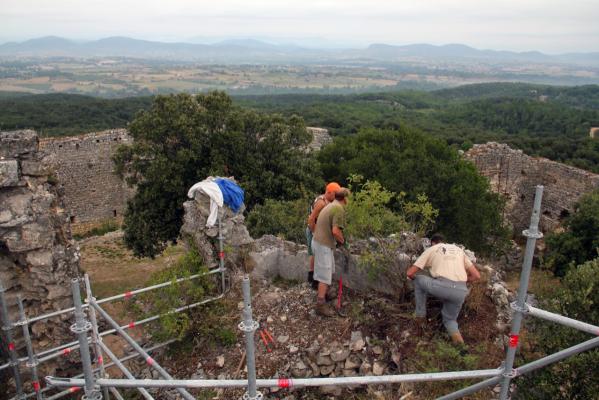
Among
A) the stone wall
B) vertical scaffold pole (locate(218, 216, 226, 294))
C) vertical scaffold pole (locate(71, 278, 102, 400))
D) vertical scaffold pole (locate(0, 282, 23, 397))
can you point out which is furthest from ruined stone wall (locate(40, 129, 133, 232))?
vertical scaffold pole (locate(71, 278, 102, 400))

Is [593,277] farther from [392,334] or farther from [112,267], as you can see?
[112,267]

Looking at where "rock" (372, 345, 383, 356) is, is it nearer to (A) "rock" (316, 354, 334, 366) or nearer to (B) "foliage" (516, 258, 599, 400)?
(A) "rock" (316, 354, 334, 366)

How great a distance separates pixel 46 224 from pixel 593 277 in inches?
277

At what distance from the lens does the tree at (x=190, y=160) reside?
1411 centimetres

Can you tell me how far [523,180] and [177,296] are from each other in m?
17.3

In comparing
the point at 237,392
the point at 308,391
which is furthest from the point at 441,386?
the point at 237,392

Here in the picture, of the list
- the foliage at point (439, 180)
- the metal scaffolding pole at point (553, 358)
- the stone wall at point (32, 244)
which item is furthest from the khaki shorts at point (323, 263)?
the foliage at point (439, 180)

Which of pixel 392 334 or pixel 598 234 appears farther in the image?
pixel 598 234

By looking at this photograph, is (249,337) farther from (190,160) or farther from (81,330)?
(190,160)

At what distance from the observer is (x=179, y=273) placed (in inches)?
292

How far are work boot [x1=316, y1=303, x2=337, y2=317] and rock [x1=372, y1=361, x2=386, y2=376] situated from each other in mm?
1007

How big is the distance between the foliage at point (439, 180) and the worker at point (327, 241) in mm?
7942

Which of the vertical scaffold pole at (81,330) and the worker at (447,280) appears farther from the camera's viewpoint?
the worker at (447,280)

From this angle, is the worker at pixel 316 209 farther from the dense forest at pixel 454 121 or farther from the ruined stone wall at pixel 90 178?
the dense forest at pixel 454 121
